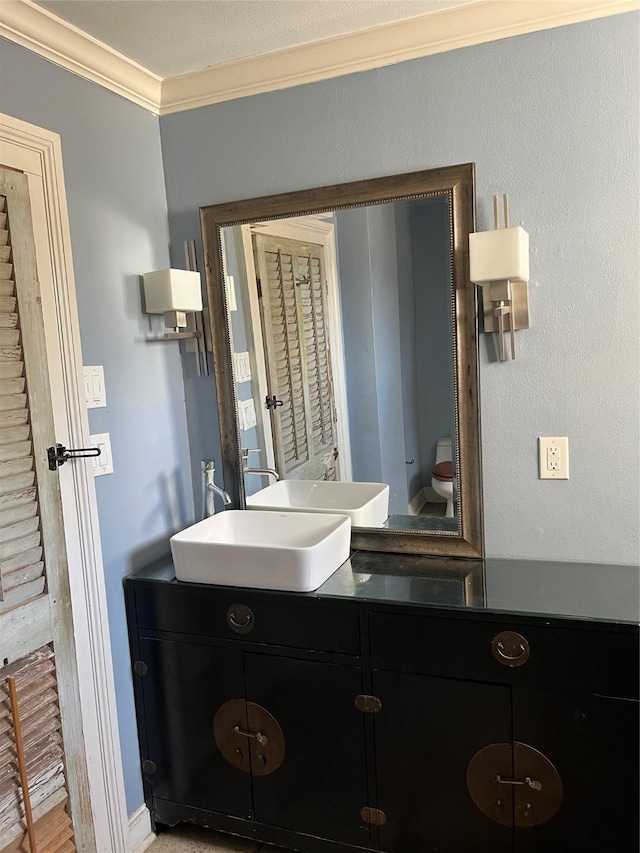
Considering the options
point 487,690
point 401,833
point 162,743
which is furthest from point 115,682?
point 487,690

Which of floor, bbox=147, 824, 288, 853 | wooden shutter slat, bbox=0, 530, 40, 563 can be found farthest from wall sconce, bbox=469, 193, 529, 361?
floor, bbox=147, 824, 288, 853

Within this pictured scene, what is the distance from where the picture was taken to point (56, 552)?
5.59 feet

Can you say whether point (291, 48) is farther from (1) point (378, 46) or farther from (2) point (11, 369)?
(2) point (11, 369)

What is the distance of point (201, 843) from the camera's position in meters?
2.00

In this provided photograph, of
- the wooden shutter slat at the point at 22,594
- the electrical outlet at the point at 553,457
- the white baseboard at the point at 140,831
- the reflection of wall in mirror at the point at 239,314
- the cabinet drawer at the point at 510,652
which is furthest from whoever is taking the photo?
the reflection of wall in mirror at the point at 239,314

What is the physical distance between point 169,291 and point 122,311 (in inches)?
6.0

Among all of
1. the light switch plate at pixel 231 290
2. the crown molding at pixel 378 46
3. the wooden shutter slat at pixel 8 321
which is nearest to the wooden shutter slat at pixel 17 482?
the wooden shutter slat at pixel 8 321

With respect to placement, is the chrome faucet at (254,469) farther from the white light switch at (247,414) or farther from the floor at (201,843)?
the floor at (201,843)

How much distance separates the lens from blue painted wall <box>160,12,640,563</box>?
1.68 m

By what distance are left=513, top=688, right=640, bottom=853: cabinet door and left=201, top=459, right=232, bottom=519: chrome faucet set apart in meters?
1.06

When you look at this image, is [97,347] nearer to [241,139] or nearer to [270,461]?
[270,461]

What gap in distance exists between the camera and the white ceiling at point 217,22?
1.65 meters

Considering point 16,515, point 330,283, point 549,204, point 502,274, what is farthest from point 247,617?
point 549,204

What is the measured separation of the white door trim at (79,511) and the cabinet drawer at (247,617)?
0.15 m
